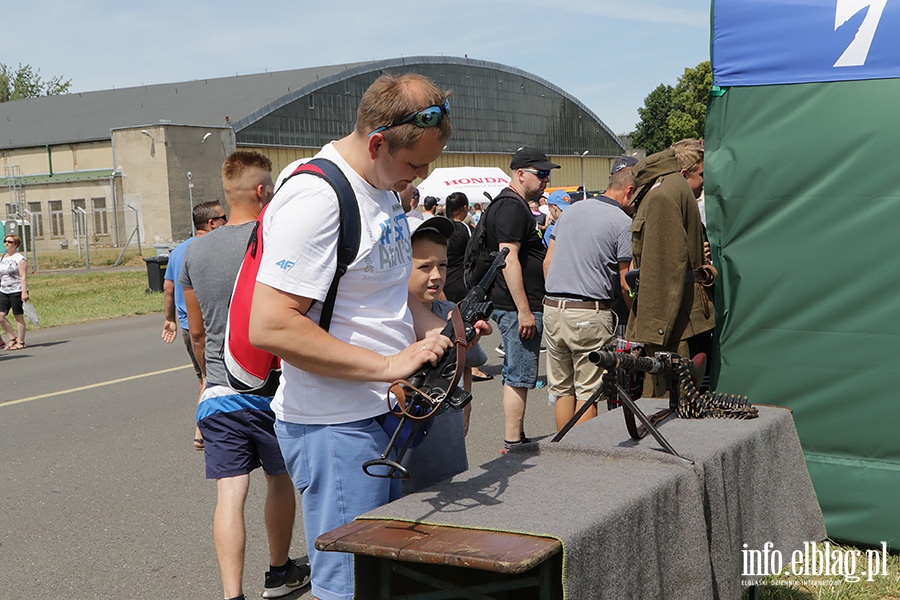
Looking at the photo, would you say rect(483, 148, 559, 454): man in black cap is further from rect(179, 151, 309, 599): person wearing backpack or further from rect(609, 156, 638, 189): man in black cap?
rect(179, 151, 309, 599): person wearing backpack

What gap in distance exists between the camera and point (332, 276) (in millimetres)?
2459

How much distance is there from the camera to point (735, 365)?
476 centimetres

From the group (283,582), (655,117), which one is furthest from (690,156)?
(655,117)

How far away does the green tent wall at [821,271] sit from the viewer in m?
4.33

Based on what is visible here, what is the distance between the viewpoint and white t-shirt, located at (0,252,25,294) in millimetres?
13125

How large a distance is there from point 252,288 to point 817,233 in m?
2.95

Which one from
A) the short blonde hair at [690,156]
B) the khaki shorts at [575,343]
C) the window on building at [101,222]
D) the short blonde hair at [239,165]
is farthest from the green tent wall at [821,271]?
the window on building at [101,222]

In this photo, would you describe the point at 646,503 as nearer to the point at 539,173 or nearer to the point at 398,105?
the point at 398,105

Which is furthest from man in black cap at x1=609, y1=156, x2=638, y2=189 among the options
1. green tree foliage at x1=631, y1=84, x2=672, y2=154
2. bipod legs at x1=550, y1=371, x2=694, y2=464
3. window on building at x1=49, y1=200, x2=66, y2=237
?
green tree foliage at x1=631, y1=84, x2=672, y2=154

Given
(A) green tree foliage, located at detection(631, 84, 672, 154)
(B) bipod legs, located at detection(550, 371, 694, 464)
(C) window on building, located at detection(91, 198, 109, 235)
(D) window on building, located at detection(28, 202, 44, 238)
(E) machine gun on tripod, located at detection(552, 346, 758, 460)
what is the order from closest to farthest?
(B) bipod legs, located at detection(550, 371, 694, 464)
(E) machine gun on tripod, located at detection(552, 346, 758, 460)
(C) window on building, located at detection(91, 198, 109, 235)
(D) window on building, located at detection(28, 202, 44, 238)
(A) green tree foliage, located at detection(631, 84, 672, 154)

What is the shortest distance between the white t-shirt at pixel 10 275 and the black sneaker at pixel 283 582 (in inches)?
406

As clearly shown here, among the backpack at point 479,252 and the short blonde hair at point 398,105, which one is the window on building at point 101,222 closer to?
the backpack at point 479,252

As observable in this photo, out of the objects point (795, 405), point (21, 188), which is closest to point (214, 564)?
point (795, 405)

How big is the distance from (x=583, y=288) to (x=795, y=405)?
175 centimetres
